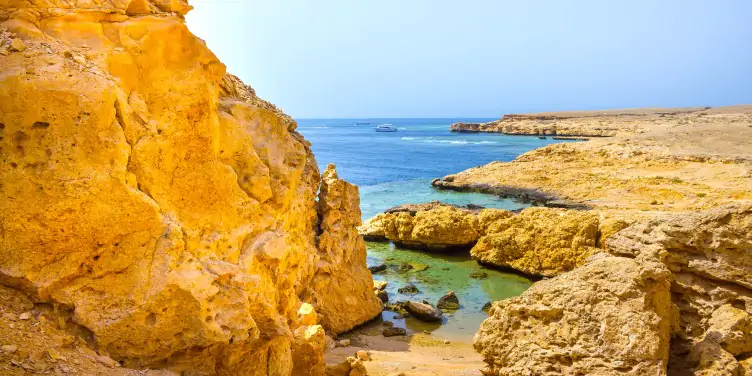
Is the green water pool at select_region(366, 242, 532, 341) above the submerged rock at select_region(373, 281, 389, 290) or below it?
below

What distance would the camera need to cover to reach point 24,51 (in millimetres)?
4016

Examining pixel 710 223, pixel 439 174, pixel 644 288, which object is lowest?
pixel 439 174

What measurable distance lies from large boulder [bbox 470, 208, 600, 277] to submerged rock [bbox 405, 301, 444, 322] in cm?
424

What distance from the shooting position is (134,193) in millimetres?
4164

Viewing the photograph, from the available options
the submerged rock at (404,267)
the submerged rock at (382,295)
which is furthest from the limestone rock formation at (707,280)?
the submerged rock at (404,267)

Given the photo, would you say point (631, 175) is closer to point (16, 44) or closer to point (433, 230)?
point (433, 230)

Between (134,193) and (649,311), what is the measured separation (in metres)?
5.24

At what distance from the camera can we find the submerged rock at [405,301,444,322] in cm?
1230

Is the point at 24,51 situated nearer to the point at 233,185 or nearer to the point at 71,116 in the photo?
the point at 71,116

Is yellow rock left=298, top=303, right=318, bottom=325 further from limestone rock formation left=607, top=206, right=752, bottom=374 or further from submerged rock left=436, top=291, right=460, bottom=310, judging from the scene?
submerged rock left=436, top=291, right=460, bottom=310

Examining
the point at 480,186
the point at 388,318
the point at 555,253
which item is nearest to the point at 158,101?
the point at 388,318

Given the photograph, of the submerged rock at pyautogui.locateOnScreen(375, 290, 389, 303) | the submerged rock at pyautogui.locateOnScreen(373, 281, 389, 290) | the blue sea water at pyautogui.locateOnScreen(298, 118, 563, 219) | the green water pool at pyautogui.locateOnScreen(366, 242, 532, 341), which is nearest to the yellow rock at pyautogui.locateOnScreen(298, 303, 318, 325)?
the green water pool at pyautogui.locateOnScreen(366, 242, 532, 341)

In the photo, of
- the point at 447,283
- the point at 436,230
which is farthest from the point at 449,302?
the point at 436,230

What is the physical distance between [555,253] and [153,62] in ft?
42.7
